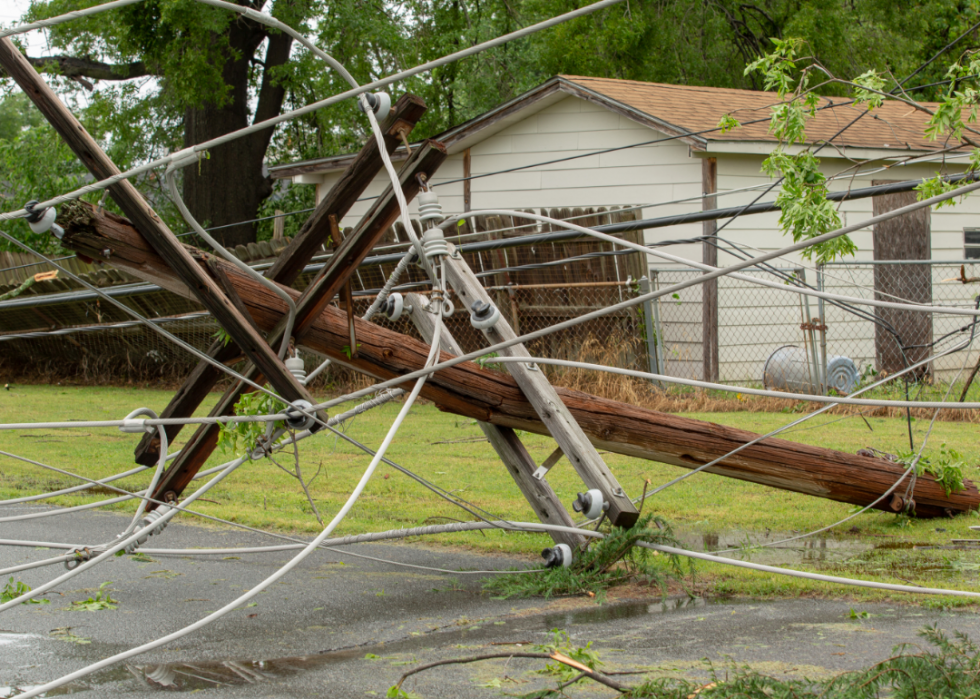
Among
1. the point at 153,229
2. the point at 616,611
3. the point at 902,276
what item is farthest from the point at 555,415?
the point at 902,276

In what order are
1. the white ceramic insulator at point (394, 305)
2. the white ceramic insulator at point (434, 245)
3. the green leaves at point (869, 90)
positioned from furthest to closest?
the green leaves at point (869, 90) < the white ceramic insulator at point (394, 305) < the white ceramic insulator at point (434, 245)

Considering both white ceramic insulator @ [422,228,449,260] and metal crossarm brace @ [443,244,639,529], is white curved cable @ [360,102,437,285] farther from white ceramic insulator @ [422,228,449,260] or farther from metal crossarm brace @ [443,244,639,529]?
metal crossarm brace @ [443,244,639,529]

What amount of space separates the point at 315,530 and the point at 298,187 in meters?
15.2

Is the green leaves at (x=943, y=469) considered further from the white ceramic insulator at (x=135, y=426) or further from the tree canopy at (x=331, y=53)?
the tree canopy at (x=331, y=53)

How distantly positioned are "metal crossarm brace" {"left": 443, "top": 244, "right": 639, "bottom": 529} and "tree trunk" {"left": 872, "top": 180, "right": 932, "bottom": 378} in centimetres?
1092

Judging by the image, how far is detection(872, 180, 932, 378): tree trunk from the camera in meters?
13.9

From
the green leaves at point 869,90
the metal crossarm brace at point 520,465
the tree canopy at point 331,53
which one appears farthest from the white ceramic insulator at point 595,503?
the tree canopy at point 331,53

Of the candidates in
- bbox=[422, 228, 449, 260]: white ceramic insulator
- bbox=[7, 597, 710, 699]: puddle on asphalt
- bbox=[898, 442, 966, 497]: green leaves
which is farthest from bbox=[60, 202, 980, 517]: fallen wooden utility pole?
bbox=[7, 597, 710, 699]: puddle on asphalt

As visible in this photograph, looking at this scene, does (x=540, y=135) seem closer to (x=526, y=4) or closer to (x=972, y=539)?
(x=526, y=4)

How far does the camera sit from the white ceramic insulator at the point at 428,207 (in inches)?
160

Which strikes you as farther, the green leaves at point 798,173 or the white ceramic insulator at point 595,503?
the green leaves at point 798,173

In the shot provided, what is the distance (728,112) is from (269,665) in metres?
13.7

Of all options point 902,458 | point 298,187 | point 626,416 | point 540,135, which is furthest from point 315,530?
point 298,187

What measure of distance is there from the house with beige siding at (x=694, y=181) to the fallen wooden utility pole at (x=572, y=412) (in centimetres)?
694
